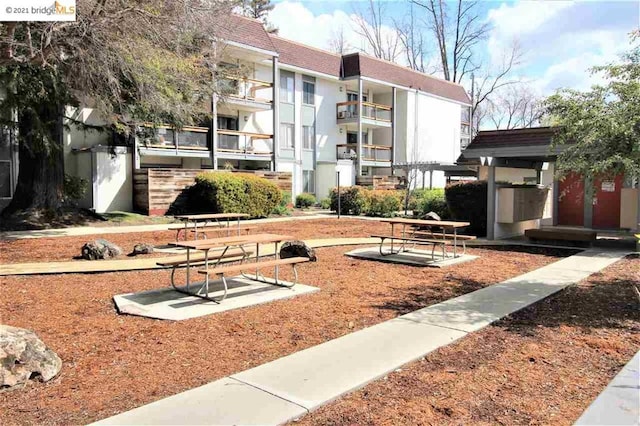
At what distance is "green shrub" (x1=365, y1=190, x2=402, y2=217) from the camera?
26.0 m

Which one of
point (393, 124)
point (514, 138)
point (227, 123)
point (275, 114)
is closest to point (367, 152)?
point (393, 124)

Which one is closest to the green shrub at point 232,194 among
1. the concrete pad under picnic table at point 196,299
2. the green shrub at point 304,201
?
the green shrub at point 304,201

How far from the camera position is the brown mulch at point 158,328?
13.1 feet

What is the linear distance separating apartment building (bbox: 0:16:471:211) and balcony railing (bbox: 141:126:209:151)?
53 mm

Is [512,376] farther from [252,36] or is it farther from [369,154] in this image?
[369,154]

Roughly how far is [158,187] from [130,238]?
317 inches

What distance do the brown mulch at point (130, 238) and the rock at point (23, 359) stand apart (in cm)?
677

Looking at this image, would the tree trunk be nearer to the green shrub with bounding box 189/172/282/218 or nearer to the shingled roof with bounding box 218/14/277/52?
the green shrub with bounding box 189/172/282/218

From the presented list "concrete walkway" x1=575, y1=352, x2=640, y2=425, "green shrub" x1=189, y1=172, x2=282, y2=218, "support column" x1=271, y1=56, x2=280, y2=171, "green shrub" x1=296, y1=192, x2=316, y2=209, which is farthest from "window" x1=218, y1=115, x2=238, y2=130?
"concrete walkway" x1=575, y1=352, x2=640, y2=425

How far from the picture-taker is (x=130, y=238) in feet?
48.2

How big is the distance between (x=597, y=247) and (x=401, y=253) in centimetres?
556

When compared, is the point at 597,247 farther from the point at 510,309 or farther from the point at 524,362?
the point at 524,362

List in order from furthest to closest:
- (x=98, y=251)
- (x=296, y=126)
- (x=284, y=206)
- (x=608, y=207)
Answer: (x=296, y=126) → (x=284, y=206) → (x=608, y=207) → (x=98, y=251)

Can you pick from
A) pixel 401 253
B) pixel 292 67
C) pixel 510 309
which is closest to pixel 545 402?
pixel 510 309
